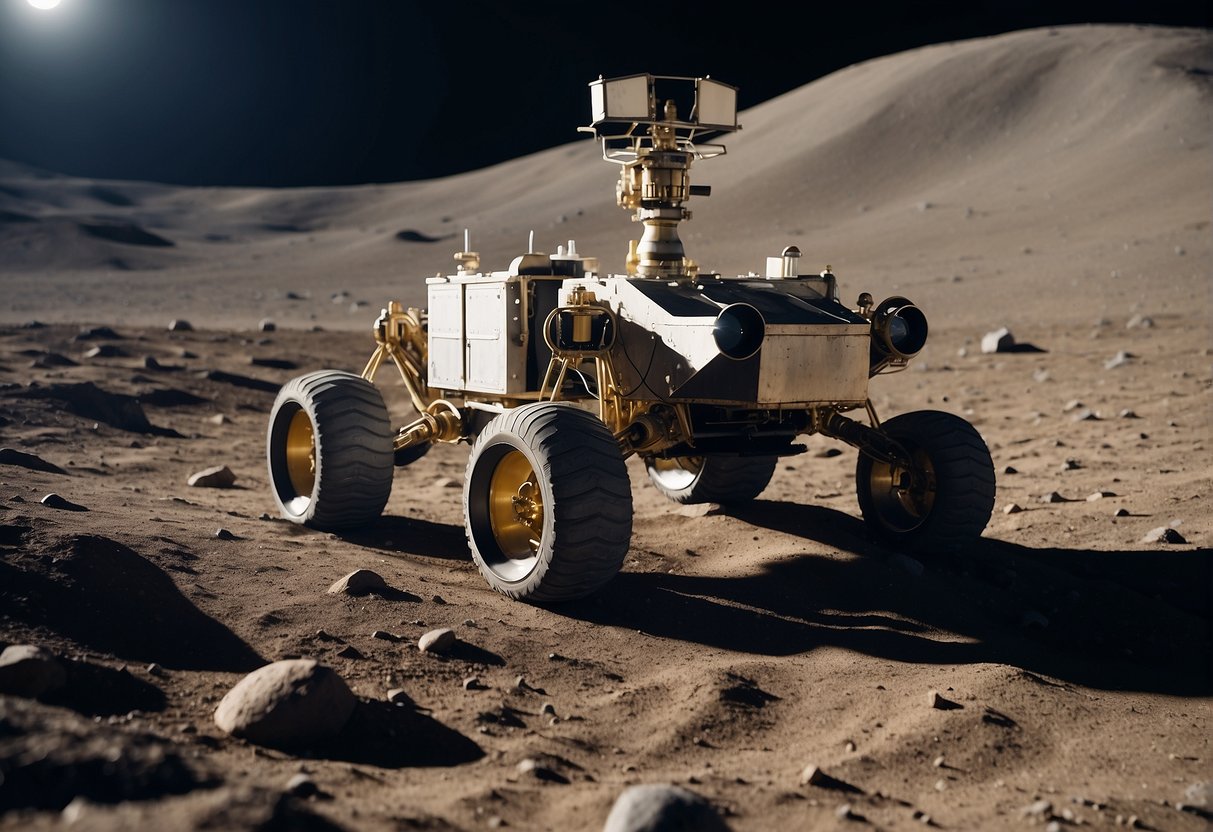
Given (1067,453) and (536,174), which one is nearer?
(1067,453)

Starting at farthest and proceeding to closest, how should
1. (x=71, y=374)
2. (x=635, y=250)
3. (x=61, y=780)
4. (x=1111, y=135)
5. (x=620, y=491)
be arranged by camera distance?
(x=1111, y=135), (x=71, y=374), (x=635, y=250), (x=620, y=491), (x=61, y=780)

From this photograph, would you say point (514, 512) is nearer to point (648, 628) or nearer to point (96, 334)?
point (648, 628)

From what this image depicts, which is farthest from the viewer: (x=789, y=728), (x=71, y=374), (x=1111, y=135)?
(x=1111, y=135)

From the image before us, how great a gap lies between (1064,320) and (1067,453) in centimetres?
818

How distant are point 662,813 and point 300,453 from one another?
465 cm

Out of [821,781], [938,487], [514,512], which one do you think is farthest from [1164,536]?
[821,781]

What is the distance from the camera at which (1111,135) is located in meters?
31.4

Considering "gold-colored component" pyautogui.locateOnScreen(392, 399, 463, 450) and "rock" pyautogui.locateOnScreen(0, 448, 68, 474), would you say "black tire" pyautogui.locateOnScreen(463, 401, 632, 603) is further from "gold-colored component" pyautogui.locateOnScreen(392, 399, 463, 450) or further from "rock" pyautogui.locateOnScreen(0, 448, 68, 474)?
"rock" pyautogui.locateOnScreen(0, 448, 68, 474)

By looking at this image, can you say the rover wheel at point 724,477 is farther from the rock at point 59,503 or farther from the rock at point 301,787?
the rock at point 301,787

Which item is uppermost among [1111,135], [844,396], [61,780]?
[1111,135]

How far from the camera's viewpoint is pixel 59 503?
5.57m

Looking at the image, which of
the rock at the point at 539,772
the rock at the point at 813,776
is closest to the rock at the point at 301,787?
the rock at the point at 539,772

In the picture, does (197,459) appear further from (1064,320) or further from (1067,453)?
(1064,320)

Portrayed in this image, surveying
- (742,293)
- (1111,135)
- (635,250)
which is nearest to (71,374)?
(635,250)
